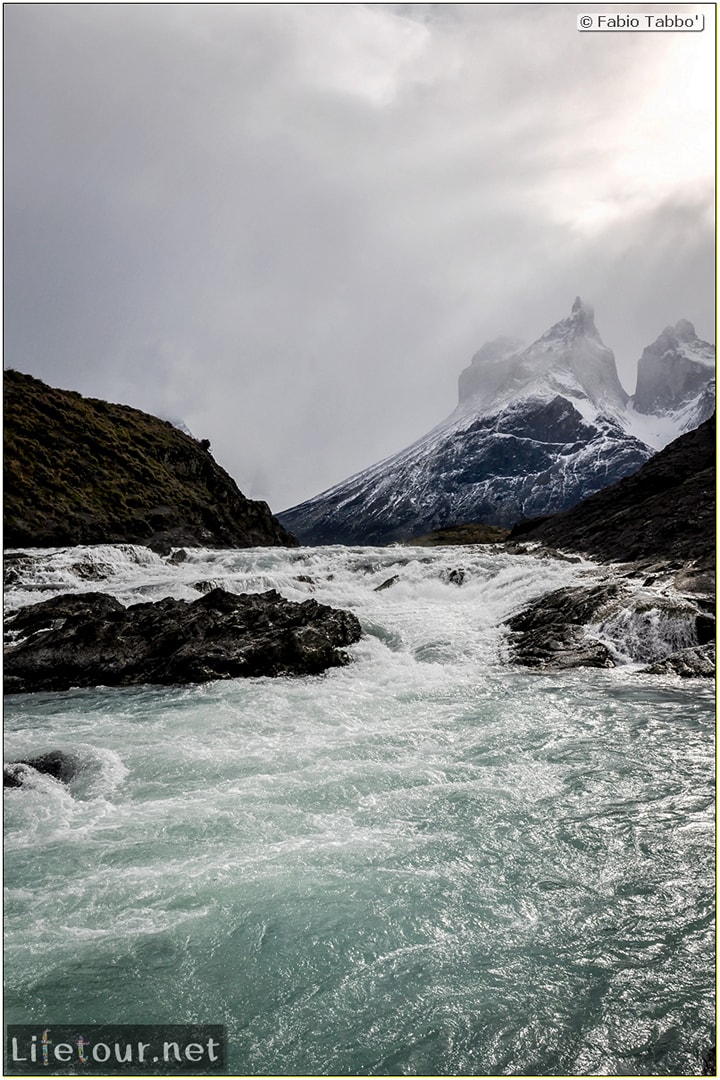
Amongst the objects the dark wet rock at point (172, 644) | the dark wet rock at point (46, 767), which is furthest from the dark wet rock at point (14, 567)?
the dark wet rock at point (46, 767)

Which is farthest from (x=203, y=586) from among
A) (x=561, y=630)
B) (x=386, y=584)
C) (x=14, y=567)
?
(x=561, y=630)

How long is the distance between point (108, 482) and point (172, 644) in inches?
1594

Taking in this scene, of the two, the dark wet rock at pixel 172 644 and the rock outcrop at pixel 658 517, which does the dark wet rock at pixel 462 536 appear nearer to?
the rock outcrop at pixel 658 517

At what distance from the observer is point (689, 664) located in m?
16.6

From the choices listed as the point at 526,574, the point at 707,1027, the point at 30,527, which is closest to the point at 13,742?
the point at 707,1027

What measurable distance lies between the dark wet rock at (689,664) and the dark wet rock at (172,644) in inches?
376

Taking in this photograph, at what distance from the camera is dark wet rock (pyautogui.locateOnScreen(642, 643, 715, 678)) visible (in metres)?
16.3

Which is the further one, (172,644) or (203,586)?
(203,586)

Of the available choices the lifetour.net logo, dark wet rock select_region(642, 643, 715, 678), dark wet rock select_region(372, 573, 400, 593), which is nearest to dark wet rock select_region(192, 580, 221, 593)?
dark wet rock select_region(372, 573, 400, 593)

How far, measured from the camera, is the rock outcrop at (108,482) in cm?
4662

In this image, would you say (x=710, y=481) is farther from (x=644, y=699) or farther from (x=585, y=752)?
(x=585, y=752)

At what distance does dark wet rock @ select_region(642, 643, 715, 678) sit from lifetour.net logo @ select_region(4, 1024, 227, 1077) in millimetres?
15057

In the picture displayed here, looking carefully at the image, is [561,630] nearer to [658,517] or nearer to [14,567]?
[658,517]

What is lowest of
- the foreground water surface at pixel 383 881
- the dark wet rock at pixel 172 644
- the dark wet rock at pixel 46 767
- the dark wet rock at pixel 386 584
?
the foreground water surface at pixel 383 881
